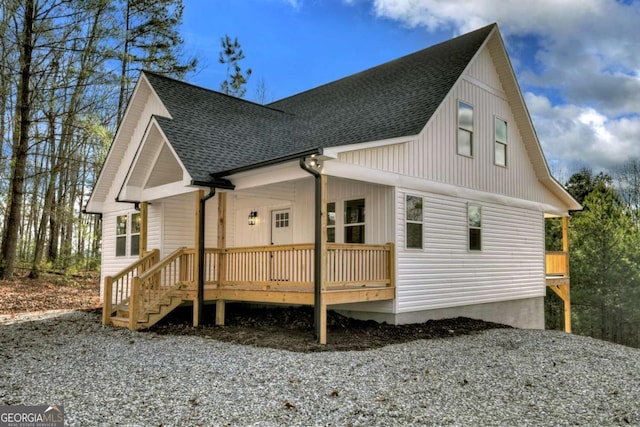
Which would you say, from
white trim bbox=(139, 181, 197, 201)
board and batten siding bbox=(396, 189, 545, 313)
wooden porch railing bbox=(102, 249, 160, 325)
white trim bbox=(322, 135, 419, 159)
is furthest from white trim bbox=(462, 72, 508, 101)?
wooden porch railing bbox=(102, 249, 160, 325)

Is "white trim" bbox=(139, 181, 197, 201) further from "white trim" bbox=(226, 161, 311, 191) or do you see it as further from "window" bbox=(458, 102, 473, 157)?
"window" bbox=(458, 102, 473, 157)

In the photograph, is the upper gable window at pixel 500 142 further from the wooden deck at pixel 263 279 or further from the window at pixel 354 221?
the wooden deck at pixel 263 279

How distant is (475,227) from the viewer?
13906 mm

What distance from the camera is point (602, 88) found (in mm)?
30062

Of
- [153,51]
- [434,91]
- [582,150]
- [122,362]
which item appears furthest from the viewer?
[582,150]

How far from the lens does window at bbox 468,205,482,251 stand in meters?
13.8

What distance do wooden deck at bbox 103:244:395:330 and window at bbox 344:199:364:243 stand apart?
1.00 meters

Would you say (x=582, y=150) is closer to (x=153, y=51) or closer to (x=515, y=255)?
(x=515, y=255)

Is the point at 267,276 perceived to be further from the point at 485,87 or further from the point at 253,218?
the point at 485,87

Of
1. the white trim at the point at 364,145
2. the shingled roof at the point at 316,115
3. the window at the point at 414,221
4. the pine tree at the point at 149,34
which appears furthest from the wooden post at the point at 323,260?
the pine tree at the point at 149,34

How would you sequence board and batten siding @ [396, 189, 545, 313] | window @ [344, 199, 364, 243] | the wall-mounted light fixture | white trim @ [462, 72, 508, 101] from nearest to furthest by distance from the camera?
board and batten siding @ [396, 189, 545, 313] → window @ [344, 199, 364, 243] → white trim @ [462, 72, 508, 101] → the wall-mounted light fixture

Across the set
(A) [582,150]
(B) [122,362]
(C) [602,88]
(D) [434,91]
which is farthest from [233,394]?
(A) [582,150]

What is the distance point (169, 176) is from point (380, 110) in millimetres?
5961

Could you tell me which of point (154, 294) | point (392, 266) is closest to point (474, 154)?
point (392, 266)
